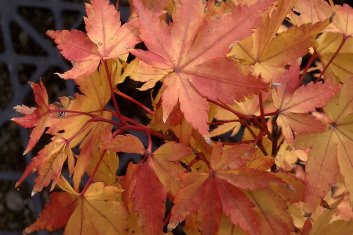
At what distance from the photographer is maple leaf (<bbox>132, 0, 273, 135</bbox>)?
0.54m

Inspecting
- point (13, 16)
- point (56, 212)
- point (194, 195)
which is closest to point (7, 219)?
point (13, 16)

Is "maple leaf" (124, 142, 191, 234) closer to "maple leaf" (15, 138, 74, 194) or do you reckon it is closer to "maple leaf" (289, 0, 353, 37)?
"maple leaf" (15, 138, 74, 194)

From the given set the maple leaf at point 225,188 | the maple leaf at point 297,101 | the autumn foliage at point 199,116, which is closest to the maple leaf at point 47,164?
the autumn foliage at point 199,116

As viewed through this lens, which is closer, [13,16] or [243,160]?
[243,160]

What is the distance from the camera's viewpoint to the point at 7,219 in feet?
4.20

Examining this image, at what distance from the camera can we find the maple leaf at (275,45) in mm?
592

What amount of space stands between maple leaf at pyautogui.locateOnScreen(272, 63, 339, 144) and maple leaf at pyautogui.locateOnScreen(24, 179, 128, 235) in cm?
21

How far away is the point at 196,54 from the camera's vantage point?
1.85ft

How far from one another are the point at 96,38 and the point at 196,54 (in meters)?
0.13

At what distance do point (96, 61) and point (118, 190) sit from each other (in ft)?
0.51

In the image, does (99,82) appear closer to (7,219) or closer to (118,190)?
(118,190)

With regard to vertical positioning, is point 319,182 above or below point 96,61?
below

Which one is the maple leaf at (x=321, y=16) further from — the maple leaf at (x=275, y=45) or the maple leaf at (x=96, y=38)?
the maple leaf at (x=96, y=38)

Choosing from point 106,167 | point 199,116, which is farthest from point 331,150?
point 106,167
